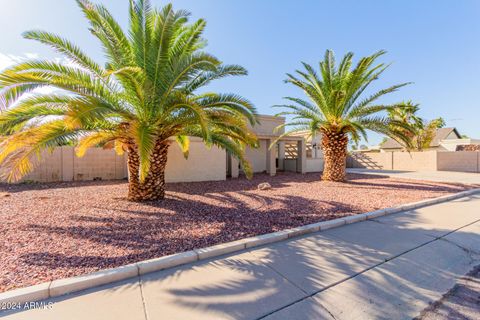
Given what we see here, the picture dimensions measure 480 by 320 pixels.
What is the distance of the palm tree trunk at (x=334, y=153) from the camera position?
38.2ft

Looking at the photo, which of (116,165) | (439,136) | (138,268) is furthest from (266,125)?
(439,136)

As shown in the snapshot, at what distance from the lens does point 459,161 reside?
19.5 meters

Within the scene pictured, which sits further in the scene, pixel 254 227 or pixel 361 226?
pixel 361 226

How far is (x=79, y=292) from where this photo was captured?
9.02 ft

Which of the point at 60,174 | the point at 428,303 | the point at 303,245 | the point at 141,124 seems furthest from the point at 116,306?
the point at 60,174

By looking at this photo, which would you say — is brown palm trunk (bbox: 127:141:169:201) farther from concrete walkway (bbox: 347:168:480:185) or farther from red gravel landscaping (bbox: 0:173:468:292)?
concrete walkway (bbox: 347:168:480:185)

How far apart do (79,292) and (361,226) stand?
5.43 meters

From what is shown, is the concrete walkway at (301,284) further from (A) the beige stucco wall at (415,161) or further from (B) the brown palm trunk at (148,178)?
(A) the beige stucco wall at (415,161)

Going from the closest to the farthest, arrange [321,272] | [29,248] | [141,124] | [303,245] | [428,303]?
[428,303] < [321,272] < [29,248] < [303,245] < [141,124]

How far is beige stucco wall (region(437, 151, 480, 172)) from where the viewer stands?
62.8ft

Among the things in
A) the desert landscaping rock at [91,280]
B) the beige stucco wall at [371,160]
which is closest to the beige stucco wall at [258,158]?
the beige stucco wall at [371,160]

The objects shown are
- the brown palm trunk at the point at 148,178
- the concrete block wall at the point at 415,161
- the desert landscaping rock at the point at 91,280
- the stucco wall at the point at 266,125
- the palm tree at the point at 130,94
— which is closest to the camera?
the desert landscaping rock at the point at 91,280

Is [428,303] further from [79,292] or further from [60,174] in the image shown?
[60,174]

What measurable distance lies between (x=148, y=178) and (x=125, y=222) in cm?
199
